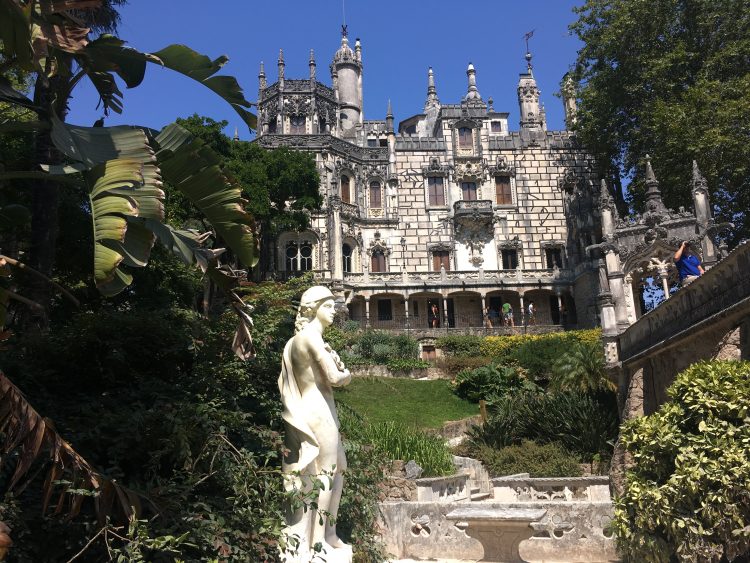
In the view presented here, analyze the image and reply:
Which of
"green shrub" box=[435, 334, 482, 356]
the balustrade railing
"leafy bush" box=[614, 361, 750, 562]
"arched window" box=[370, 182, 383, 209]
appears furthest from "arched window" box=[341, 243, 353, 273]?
"leafy bush" box=[614, 361, 750, 562]

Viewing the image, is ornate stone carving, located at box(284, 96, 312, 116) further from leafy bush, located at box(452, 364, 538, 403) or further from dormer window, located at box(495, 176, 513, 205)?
leafy bush, located at box(452, 364, 538, 403)

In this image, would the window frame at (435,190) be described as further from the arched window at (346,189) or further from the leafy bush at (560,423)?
the leafy bush at (560,423)

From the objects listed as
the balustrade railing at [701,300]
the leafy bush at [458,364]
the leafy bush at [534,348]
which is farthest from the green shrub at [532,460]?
the leafy bush at [458,364]

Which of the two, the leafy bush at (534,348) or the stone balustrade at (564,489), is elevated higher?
the leafy bush at (534,348)

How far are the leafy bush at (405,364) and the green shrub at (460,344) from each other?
3.55m

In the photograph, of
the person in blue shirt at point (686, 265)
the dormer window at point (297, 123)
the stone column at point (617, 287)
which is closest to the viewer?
the person in blue shirt at point (686, 265)

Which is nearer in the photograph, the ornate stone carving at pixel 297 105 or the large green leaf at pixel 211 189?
the large green leaf at pixel 211 189

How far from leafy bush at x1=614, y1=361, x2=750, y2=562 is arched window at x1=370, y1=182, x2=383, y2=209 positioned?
34942 millimetres

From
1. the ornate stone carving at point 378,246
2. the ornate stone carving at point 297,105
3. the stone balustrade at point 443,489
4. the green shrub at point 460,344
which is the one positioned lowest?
the stone balustrade at point 443,489

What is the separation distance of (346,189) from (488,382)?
18796mm

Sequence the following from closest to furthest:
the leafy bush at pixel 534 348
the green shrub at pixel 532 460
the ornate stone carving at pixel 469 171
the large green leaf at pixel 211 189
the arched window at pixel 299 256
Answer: the large green leaf at pixel 211 189 < the green shrub at pixel 532 460 < the leafy bush at pixel 534 348 < the arched window at pixel 299 256 < the ornate stone carving at pixel 469 171

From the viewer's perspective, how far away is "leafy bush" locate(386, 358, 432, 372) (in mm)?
30267

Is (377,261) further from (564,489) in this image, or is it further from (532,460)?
(564,489)

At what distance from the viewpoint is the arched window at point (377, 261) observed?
42.1 metres
